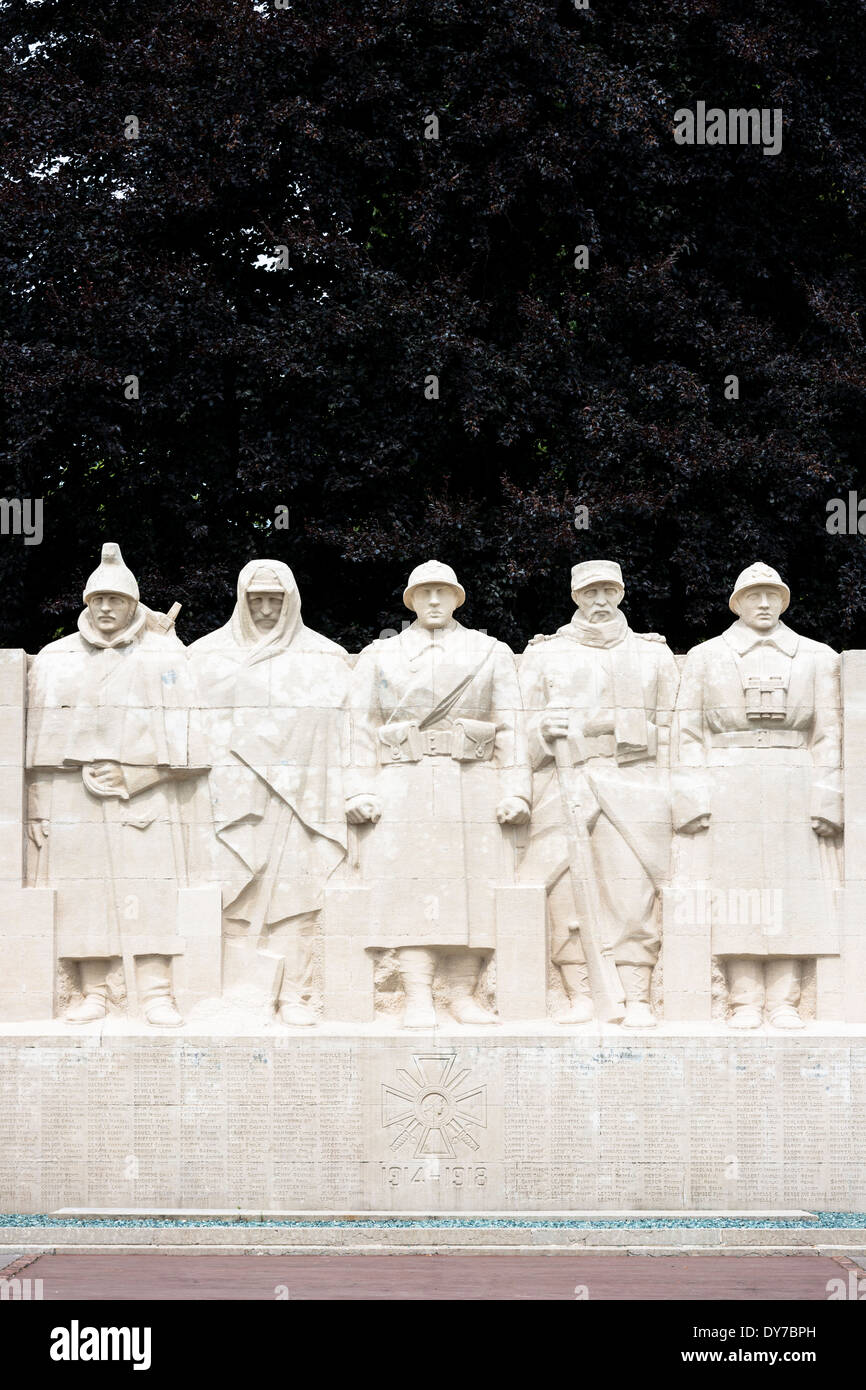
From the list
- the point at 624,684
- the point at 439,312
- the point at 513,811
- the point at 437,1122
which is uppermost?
the point at 439,312

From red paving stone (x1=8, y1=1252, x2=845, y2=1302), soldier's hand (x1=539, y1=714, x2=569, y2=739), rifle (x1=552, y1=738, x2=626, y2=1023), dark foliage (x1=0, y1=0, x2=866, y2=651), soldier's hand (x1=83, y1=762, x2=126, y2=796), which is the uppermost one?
dark foliage (x1=0, y1=0, x2=866, y2=651)

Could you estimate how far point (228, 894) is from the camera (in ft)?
46.6

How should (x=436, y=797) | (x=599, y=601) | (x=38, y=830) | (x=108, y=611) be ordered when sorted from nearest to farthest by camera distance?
(x=436, y=797), (x=38, y=830), (x=108, y=611), (x=599, y=601)

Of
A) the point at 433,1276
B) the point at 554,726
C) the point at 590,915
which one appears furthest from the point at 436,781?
the point at 433,1276

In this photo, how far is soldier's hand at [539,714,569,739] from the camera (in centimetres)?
1430

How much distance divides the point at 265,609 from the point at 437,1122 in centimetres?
382

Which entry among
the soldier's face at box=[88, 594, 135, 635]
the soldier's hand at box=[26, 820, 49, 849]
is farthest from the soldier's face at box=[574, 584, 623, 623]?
the soldier's hand at box=[26, 820, 49, 849]

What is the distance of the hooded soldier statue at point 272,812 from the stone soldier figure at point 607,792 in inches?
56.5

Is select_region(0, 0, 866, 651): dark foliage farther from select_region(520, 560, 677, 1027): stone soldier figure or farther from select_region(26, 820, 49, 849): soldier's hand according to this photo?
select_region(26, 820, 49, 849): soldier's hand

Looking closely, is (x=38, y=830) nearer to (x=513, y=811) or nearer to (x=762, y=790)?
(x=513, y=811)

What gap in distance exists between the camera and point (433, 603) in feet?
47.8

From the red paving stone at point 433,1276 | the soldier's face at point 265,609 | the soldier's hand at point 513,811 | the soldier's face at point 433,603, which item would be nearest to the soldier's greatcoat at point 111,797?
the soldier's face at point 265,609

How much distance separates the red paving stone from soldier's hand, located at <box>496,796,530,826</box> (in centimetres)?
296

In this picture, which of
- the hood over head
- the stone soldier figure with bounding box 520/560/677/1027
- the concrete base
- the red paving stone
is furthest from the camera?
the hood over head
